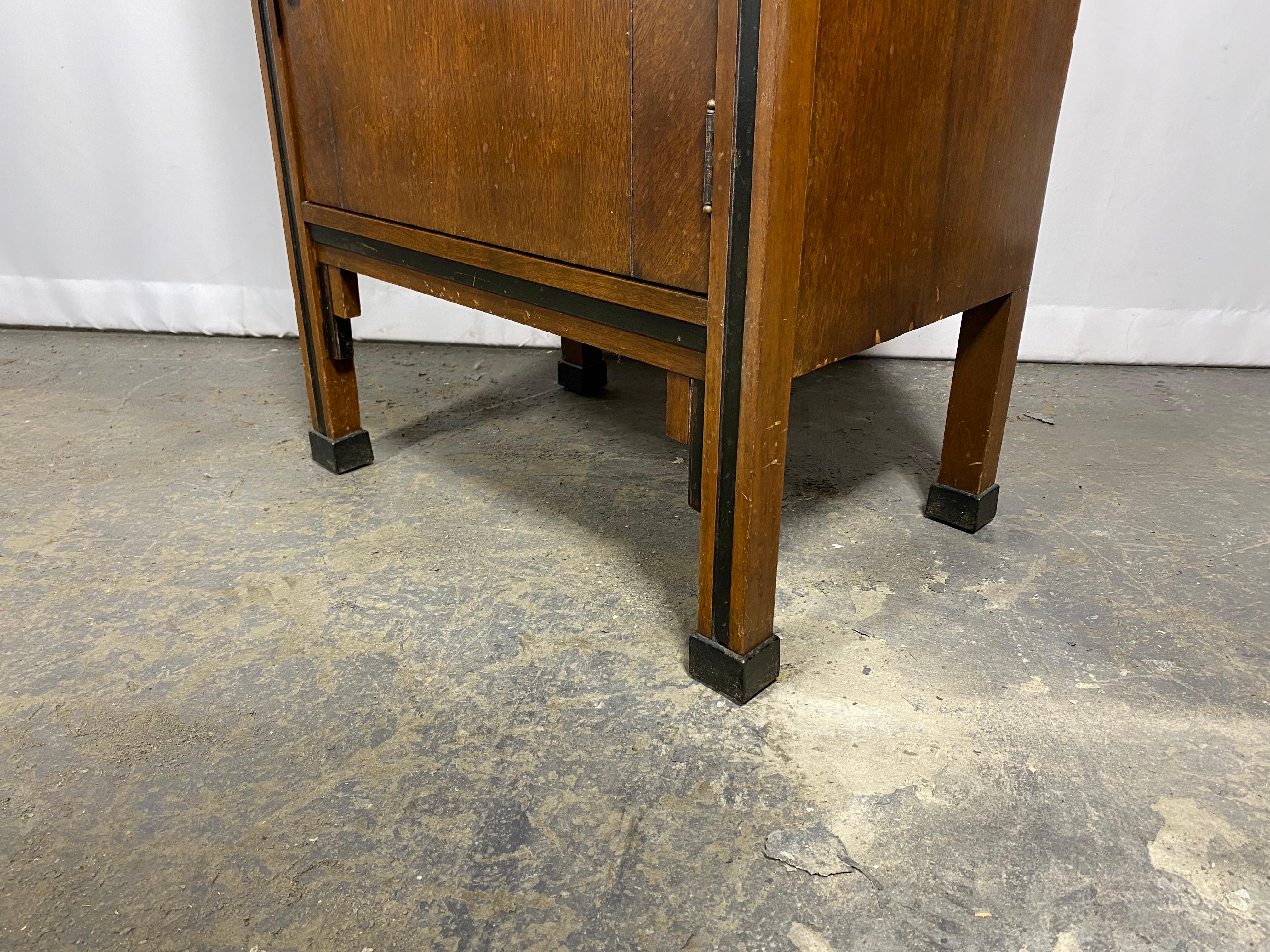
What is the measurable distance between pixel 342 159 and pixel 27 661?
38.7 inches

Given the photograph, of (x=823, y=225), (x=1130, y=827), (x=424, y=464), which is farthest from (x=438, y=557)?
(x=1130, y=827)

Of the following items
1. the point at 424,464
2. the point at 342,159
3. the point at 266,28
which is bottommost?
the point at 424,464

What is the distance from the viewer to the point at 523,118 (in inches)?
52.5

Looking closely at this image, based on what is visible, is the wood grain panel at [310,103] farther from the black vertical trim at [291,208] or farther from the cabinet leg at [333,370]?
the cabinet leg at [333,370]

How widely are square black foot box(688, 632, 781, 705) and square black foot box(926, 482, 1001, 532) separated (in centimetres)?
60

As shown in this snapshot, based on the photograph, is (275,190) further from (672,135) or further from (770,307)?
(770,307)

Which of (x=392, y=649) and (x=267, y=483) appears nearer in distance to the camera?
(x=392, y=649)

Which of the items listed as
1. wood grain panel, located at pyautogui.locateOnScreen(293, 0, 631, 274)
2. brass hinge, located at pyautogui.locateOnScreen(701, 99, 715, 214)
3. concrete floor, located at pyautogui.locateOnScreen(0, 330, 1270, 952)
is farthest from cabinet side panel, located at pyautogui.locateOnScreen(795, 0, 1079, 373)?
concrete floor, located at pyautogui.locateOnScreen(0, 330, 1270, 952)

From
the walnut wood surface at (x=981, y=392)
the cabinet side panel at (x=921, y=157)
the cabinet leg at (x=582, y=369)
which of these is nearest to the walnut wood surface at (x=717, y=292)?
the cabinet side panel at (x=921, y=157)

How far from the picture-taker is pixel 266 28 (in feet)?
5.71

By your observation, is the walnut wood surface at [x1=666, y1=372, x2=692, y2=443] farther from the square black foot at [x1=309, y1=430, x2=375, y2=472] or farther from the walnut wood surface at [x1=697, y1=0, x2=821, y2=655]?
the square black foot at [x1=309, y1=430, x2=375, y2=472]

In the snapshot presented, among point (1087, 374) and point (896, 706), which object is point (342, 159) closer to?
point (896, 706)

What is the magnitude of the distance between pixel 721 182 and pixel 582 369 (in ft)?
4.54

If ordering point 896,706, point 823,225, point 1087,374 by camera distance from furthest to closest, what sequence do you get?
1. point 1087,374
2. point 896,706
3. point 823,225
